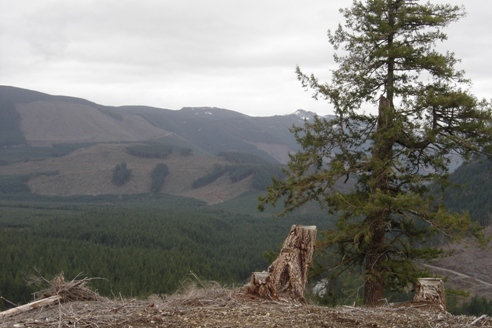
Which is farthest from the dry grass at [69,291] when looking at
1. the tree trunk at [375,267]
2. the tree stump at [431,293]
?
the tree trunk at [375,267]

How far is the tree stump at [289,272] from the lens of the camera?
31.5 ft

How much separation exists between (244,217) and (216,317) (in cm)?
13598

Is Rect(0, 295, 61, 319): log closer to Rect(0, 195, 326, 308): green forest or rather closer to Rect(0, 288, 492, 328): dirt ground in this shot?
Rect(0, 288, 492, 328): dirt ground

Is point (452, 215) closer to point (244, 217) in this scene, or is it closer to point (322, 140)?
point (322, 140)

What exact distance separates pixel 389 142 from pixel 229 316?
10690mm

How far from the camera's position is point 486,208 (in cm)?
11100

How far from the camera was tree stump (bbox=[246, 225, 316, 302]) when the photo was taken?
9.59 meters

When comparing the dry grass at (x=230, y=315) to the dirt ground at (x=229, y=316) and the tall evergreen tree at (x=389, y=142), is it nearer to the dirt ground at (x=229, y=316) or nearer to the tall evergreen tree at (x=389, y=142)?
the dirt ground at (x=229, y=316)

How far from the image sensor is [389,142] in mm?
16875

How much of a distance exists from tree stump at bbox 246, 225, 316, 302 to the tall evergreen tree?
16.2ft

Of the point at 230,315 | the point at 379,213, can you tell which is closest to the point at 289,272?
the point at 230,315

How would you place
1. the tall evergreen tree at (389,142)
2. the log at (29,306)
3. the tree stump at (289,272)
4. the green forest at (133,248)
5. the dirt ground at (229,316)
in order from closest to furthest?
the dirt ground at (229,316) → the log at (29,306) → the tree stump at (289,272) → the tall evergreen tree at (389,142) → the green forest at (133,248)

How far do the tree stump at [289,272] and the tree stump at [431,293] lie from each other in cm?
229

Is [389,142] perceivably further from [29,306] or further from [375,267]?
[29,306]
